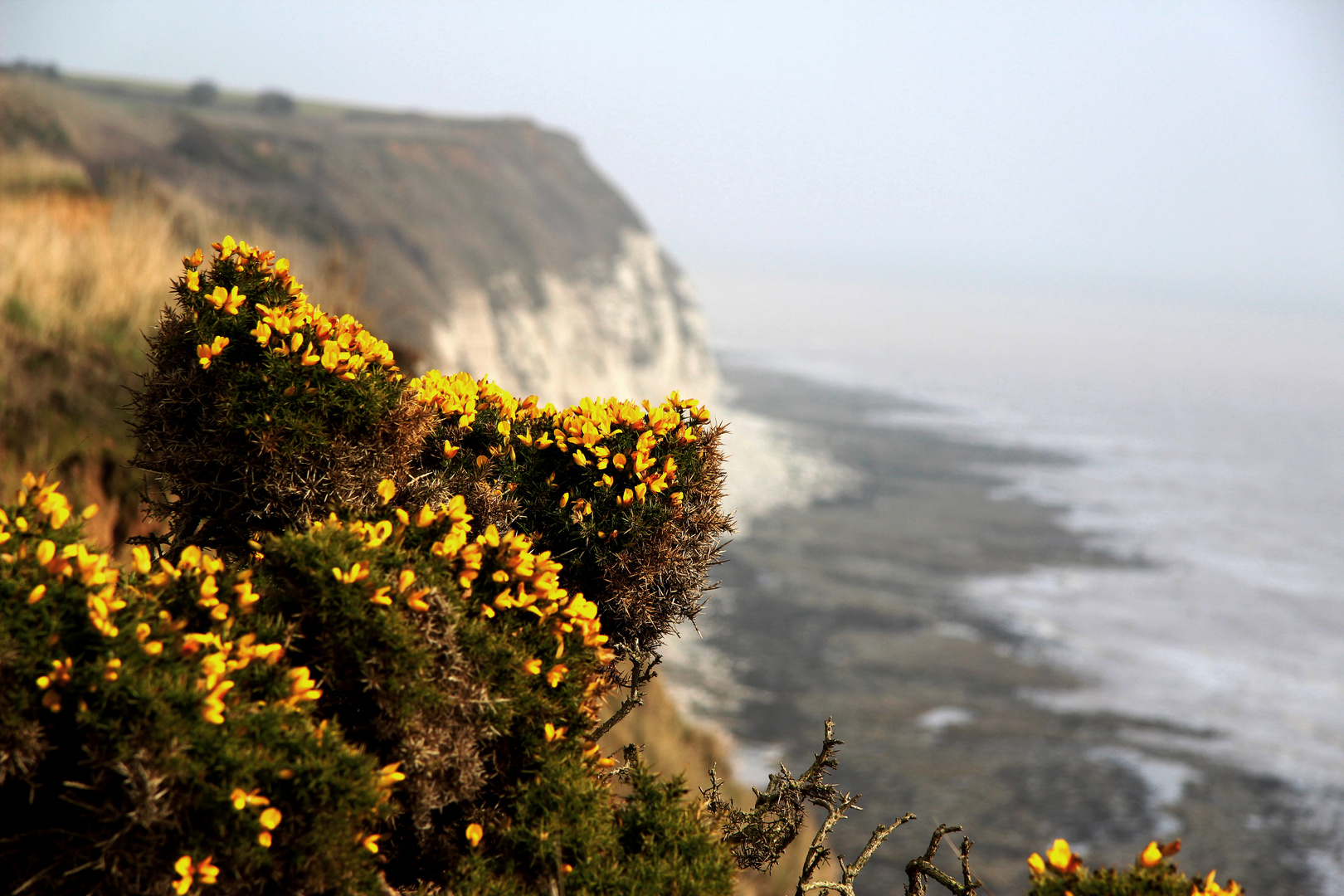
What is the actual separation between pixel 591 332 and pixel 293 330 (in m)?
44.8

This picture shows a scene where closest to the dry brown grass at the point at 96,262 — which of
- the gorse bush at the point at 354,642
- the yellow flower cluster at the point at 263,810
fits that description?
the gorse bush at the point at 354,642

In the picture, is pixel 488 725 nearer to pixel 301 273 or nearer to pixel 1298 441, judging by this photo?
pixel 301 273

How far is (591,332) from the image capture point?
47812mm

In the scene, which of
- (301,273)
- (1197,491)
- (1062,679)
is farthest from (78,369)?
(1197,491)

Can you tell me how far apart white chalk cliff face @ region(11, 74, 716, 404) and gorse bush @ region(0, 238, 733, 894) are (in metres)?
16.0

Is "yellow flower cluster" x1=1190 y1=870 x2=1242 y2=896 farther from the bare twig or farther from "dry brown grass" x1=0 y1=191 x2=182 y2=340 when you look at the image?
"dry brown grass" x1=0 y1=191 x2=182 y2=340

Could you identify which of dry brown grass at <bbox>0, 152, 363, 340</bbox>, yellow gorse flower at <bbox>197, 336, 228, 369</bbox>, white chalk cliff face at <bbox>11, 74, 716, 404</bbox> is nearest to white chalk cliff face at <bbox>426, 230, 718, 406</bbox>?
white chalk cliff face at <bbox>11, 74, 716, 404</bbox>

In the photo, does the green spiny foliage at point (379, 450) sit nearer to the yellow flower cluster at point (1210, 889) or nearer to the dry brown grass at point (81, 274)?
the yellow flower cluster at point (1210, 889)

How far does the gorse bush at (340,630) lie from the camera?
241 cm

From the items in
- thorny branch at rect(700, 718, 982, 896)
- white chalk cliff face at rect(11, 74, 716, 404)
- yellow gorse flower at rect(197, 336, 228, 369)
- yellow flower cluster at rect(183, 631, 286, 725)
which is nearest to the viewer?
yellow flower cluster at rect(183, 631, 286, 725)

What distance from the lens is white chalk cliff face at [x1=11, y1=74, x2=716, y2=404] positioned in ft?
104

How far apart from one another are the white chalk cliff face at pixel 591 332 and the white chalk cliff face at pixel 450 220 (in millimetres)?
109

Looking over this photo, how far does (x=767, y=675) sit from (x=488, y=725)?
2025 centimetres

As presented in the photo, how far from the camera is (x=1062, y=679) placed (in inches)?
943
